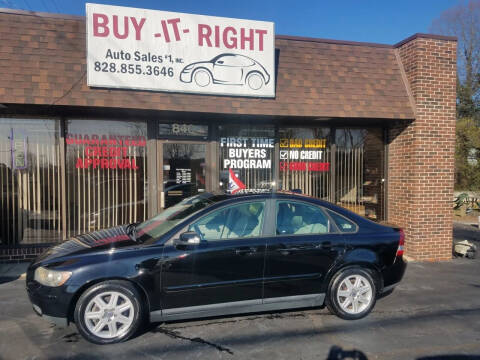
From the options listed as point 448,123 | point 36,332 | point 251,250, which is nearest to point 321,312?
point 251,250

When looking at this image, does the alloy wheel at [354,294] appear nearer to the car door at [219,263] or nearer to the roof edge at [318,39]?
the car door at [219,263]

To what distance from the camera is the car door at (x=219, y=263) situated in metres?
3.75

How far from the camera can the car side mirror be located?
375cm

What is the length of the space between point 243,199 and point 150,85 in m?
3.23

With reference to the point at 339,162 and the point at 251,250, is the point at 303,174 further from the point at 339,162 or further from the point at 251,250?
the point at 251,250

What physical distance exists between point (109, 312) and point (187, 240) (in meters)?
1.05

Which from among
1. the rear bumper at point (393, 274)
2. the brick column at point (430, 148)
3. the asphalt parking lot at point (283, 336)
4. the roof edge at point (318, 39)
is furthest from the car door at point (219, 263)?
the roof edge at point (318, 39)

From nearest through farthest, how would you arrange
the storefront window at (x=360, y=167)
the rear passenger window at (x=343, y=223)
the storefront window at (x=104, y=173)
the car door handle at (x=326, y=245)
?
the car door handle at (x=326, y=245), the rear passenger window at (x=343, y=223), the storefront window at (x=104, y=173), the storefront window at (x=360, y=167)

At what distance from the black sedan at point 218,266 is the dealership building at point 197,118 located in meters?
2.31

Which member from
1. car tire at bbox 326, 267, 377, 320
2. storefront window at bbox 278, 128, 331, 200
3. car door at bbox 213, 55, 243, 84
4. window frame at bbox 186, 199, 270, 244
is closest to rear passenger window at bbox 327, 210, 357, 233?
car tire at bbox 326, 267, 377, 320

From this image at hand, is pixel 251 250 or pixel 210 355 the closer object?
pixel 210 355

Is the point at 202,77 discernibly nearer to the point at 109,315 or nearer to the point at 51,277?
the point at 51,277

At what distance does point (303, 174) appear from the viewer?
8078 millimetres

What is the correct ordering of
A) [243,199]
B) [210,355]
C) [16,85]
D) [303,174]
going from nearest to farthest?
[210,355]
[243,199]
[16,85]
[303,174]
